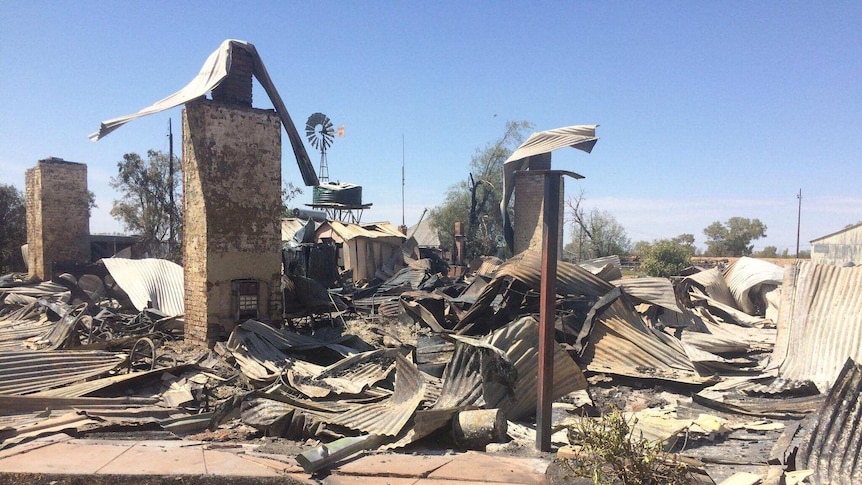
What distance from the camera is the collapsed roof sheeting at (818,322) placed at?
5.29m

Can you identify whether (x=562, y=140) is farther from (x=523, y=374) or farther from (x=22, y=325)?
(x=22, y=325)

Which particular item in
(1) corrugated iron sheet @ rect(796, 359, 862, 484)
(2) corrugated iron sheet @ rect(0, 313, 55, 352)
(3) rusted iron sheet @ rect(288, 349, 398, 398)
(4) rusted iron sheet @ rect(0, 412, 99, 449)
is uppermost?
(1) corrugated iron sheet @ rect(796, 359, 862, 484)

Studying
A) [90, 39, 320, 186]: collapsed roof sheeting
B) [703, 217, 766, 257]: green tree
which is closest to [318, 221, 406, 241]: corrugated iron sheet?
[90, 39, 320, 186]: collapsed roof sheeting

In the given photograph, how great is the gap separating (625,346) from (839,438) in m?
2.72

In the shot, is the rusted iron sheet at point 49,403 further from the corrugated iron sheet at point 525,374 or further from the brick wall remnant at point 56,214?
the brick wall remnant at point 56,214

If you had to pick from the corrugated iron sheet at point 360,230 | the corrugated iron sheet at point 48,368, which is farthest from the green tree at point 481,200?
the corrugated iron sheet at point 48,368

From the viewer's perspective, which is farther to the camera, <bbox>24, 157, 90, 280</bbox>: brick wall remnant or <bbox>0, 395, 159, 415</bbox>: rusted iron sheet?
<bbox>24, 157, 90, 280</bbox>: brick wall remnant

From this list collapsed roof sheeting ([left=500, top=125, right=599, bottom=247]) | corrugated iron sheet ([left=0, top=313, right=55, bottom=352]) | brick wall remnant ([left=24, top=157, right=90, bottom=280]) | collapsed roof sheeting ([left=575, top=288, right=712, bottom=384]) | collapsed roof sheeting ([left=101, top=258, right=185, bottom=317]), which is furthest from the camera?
brick wall remnant ([left=24, top=157, right=90, bottom=280])

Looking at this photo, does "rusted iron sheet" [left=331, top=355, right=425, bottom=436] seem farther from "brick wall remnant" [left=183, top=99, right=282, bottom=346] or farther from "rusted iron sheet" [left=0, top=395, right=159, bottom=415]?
"brick wall remnant" [left=183, top=99, right=282, bottom=346]

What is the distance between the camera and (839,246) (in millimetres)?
26656

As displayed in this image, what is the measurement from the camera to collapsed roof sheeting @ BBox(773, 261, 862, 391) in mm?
5285

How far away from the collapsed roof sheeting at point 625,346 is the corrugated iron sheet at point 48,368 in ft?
19.2

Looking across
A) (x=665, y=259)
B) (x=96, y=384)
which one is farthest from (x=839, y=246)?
(x=96, y=384)

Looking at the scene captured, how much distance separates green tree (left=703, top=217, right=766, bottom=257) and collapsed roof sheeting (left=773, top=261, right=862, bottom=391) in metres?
42.5
